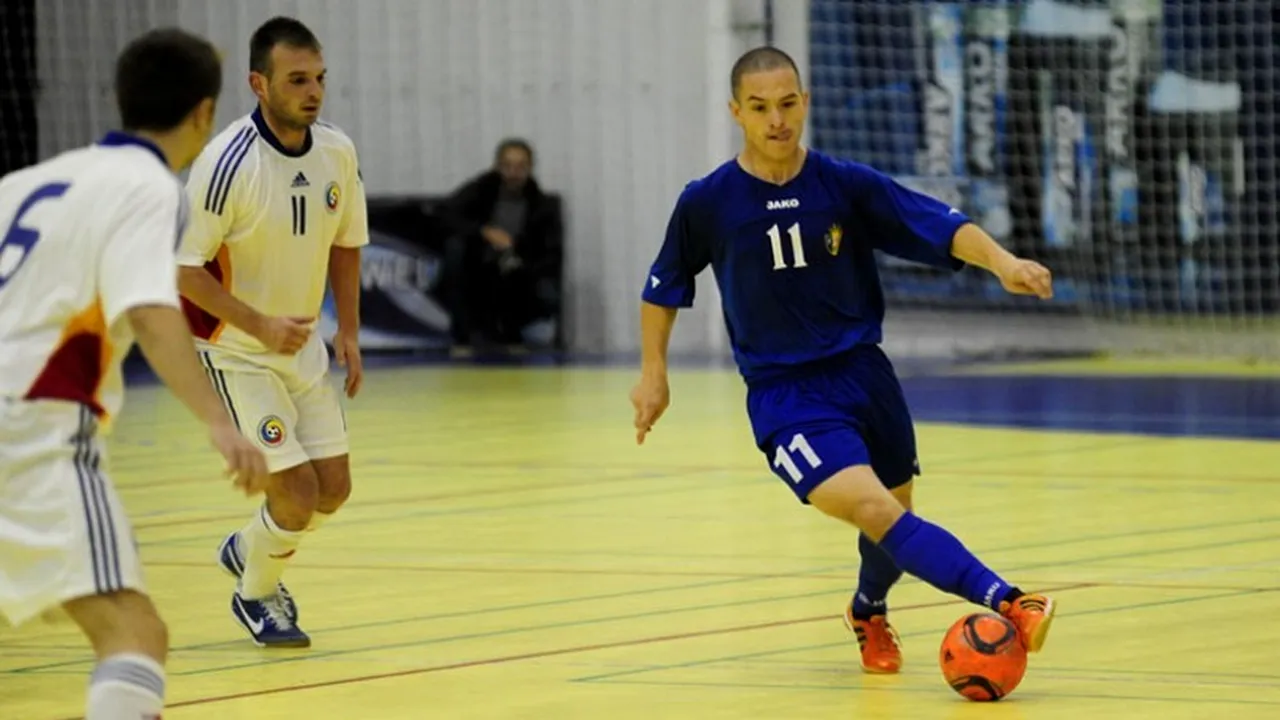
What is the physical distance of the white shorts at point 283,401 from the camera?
299 inches

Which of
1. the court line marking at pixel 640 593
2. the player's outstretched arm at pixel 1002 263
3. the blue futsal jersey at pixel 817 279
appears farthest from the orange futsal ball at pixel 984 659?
the court line marking at pixel 640 593

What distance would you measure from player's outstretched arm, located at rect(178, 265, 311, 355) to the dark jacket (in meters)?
12.9

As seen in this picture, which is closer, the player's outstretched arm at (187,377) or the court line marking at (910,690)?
the player's outstretched arm at (187,377)

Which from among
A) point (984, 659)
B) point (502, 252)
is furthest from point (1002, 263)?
point (502, 252)

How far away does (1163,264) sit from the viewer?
20578 mm

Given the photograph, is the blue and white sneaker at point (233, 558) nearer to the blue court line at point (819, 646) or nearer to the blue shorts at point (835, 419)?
the blue court line at point (819, 646)

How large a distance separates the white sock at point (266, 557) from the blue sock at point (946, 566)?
2.10m

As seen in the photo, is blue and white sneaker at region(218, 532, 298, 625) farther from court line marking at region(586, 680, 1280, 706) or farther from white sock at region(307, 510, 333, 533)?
court line marking at region(586, 680, 1280, 706)

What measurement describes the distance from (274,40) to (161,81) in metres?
2.66

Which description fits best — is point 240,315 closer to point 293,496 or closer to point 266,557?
point 293,496

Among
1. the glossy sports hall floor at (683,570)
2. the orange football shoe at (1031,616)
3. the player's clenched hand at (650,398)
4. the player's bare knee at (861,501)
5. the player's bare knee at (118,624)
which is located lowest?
the glossy sports hall floor at (683,570)

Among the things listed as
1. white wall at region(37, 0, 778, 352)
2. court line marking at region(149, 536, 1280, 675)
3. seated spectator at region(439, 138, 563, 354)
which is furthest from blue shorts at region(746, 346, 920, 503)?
white wall at region(37, 0, 778, 352)

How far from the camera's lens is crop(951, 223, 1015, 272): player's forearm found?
666cm

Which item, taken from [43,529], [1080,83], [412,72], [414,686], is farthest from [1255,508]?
[412,72]
